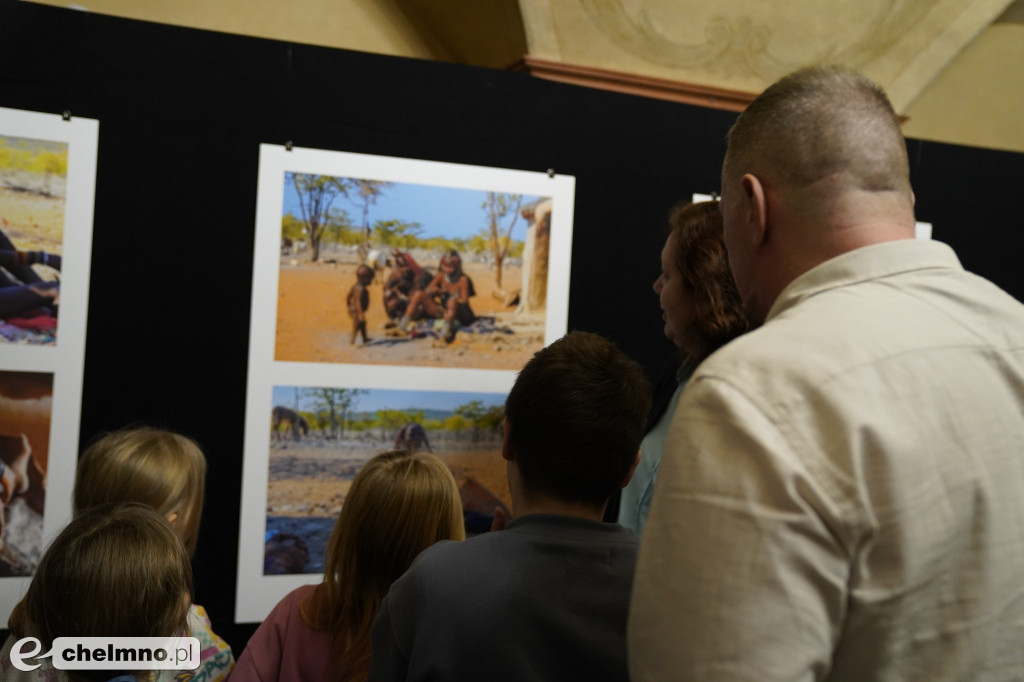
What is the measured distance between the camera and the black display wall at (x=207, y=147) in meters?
3.45

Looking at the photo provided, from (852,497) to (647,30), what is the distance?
505cm

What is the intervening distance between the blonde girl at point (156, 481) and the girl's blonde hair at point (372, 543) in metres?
0.46

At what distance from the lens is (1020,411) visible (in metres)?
1.27

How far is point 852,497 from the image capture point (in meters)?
1.14

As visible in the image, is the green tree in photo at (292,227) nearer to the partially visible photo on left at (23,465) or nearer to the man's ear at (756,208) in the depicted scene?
the partially visible photo on left at (23,465)

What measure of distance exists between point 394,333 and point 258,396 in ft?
2.04

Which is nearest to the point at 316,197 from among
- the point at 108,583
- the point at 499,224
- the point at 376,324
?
the point at 376,324

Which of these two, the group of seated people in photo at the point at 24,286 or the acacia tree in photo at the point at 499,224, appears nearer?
the group of seated people in photo at the point at 24,286

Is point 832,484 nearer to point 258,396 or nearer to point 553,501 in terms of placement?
point 553,501

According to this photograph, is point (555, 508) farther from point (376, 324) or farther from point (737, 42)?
point (737, 42)

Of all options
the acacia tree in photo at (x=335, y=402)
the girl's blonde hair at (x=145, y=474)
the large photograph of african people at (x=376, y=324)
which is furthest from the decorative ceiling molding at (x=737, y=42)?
the girl's blonde hair at (x=145, y=474)

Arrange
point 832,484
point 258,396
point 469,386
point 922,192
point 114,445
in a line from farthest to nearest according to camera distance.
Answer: point 922,192 < point 469,386 < point 258,396 < point 114,445 < point 832,484

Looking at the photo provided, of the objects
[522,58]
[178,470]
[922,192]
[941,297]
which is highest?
[522,58]

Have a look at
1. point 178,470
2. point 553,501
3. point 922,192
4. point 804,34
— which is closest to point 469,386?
point 178,470
